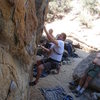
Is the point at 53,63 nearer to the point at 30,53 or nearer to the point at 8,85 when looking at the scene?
the point at 30,53

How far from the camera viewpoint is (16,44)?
4793mm

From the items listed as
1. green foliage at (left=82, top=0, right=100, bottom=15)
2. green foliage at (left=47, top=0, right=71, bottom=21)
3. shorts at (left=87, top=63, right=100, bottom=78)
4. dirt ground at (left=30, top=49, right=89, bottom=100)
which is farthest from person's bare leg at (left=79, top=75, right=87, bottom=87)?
green foliage at (left=82, top=0, right=100, bottom=15)

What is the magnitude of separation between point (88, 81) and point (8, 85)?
4.07m

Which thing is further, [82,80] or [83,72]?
[83,72]

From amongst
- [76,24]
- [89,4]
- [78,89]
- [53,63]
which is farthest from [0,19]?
[89,4]

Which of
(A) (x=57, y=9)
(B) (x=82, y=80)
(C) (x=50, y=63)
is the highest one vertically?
(C) (x=50, y=63)

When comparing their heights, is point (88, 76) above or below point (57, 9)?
above

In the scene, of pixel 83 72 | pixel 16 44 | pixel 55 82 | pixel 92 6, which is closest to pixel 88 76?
pixel 83 72

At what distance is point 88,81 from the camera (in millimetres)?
7895

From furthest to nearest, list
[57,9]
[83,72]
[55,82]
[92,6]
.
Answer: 1. [57,9]
2. [92,6]
3. [83,72]
4. [55,82]

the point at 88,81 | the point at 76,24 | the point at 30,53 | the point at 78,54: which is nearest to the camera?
the point at 30,53

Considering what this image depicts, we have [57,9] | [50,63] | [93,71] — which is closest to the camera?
[50,63]

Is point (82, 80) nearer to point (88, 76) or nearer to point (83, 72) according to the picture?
point (88, 76)

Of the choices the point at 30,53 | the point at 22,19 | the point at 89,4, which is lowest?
the point at 89,4
